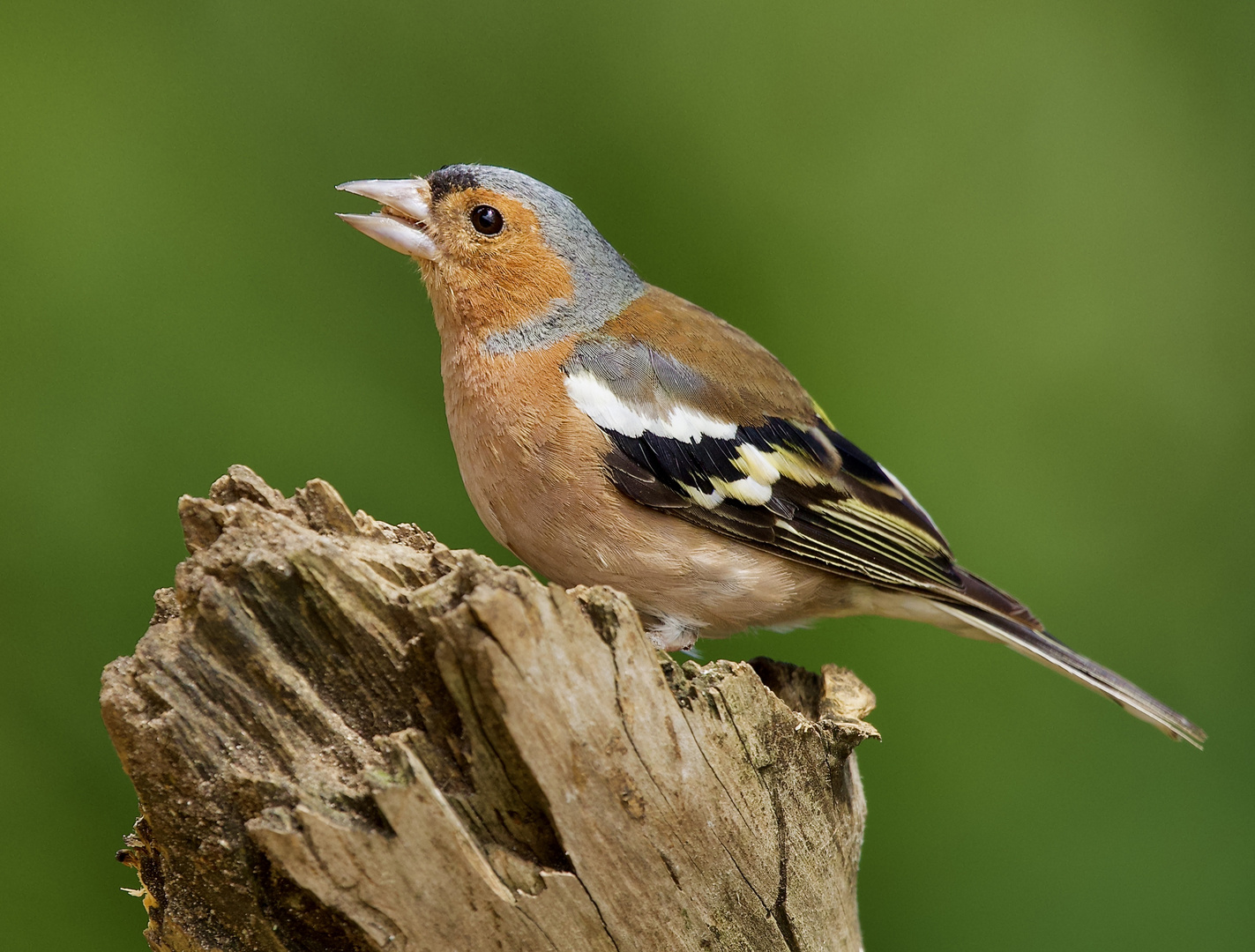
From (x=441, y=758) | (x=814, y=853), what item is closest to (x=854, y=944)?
(x=814, y=853)

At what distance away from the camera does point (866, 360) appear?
18.2 feet

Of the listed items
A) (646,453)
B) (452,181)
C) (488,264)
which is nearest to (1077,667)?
(646,453)

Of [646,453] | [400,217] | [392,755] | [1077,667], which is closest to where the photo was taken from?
[392,755]

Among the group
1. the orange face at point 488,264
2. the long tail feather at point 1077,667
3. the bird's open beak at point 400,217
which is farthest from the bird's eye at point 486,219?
the long tail feather at point 1077,667

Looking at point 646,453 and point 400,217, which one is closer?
point 646,453

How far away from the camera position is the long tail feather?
3.81m

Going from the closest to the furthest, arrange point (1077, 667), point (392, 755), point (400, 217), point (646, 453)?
point (392, 755)
point (646, 453)
point (1077, 667)
point (400, 217)

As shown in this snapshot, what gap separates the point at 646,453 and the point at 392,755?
1.45 meters

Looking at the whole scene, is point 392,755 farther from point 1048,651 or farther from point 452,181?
point 1048,651

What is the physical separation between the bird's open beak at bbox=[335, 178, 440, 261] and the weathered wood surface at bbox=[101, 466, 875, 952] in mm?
1473

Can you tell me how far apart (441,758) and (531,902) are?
352 millimetres

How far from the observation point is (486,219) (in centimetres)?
390

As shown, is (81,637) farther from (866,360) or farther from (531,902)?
(866,360)

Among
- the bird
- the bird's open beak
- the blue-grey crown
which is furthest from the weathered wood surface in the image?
the bird's open beak
